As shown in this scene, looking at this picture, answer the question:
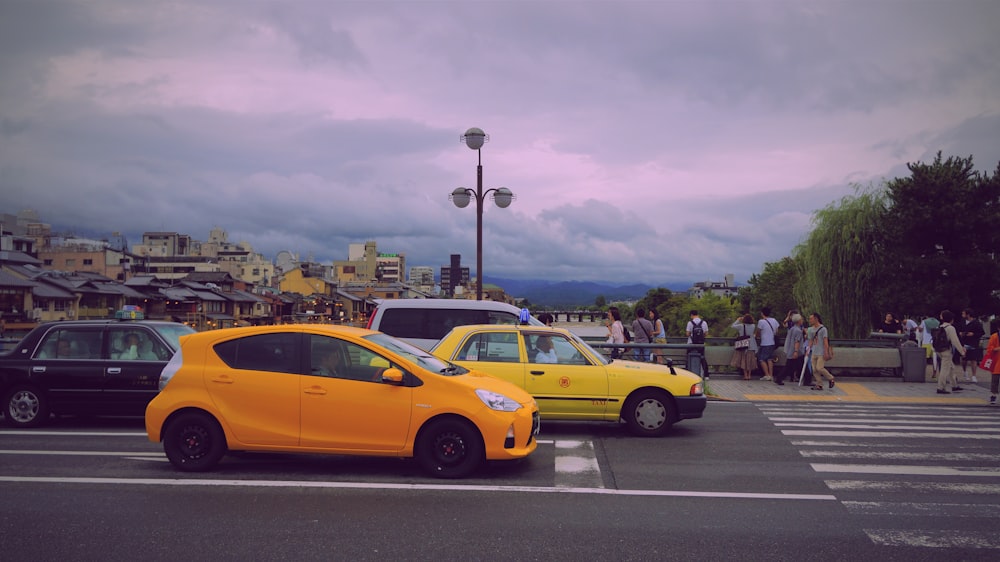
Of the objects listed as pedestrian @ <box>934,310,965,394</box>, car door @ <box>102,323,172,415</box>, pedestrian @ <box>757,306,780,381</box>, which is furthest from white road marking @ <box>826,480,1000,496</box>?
pedestrian @ <box>757,306,780,381</box>

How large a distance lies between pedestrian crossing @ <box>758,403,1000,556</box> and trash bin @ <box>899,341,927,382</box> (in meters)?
4.55

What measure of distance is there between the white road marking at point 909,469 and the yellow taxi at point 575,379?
230cm

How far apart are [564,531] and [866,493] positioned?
364 cm

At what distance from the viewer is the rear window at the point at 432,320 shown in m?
14.6

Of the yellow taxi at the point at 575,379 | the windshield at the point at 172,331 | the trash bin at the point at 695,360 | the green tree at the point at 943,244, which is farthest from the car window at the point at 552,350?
the green tree at the point at 943,244

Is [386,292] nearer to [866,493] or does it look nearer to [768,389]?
[768,389]

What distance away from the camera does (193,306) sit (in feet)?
240

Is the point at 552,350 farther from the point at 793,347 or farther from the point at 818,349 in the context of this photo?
the point at 793,347

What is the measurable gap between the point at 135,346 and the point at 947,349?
55.9 ft

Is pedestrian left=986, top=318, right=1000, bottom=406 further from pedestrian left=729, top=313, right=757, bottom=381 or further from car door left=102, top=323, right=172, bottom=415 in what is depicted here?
car door left=102, top=323, right=172, bottom=415

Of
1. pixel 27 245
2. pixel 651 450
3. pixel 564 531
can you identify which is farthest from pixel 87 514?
pixel 27 245

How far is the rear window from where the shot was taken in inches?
576

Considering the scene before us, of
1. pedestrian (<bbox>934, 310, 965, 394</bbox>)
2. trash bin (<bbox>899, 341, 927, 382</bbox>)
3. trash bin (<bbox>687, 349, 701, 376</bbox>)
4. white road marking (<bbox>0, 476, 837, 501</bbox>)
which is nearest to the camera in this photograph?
white road marking (<bbox>0, 476, 837, 501</bbox>)

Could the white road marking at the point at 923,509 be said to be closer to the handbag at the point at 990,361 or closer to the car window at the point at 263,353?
the car window at the point at 263,353
